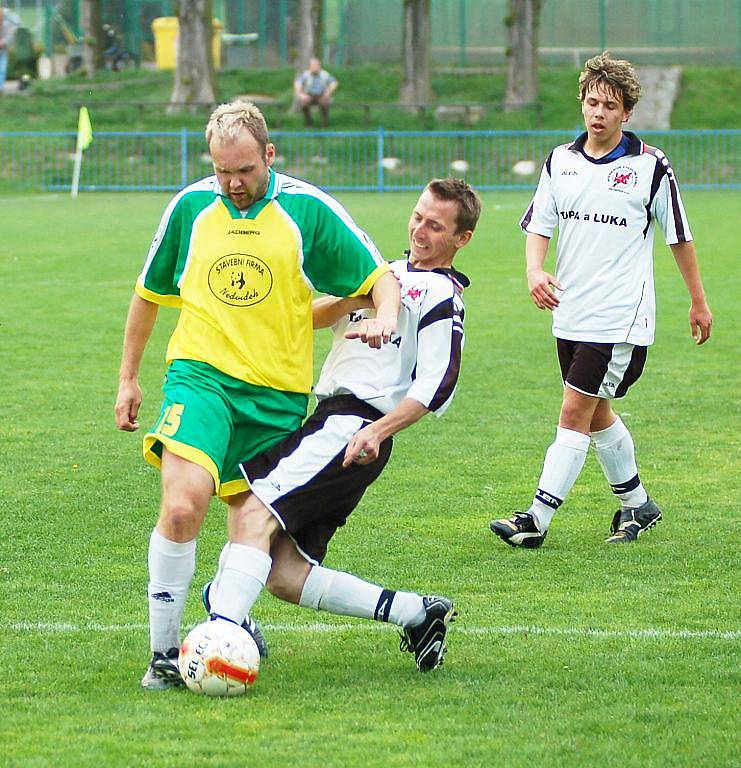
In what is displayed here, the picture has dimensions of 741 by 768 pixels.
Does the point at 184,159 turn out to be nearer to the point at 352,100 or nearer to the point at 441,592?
the point at 352,100

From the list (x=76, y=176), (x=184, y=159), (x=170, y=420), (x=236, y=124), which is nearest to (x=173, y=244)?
(x=236, y=124)

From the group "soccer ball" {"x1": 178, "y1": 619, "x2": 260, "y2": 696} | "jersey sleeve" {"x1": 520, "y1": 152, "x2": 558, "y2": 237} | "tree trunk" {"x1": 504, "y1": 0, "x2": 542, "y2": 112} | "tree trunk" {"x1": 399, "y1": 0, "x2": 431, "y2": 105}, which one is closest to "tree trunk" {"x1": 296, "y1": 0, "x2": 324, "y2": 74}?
"tree trunk" {"x1": 399, "y1": 0, "x2": 431, "y2": 105}

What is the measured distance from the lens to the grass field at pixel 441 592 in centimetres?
435

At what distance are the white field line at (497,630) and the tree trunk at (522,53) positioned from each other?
113 feet

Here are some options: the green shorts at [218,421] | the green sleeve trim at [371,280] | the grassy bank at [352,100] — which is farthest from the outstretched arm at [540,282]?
the grassy bank at [352,100]

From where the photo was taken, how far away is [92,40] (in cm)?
4597

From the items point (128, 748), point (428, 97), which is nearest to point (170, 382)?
point (128, 748)

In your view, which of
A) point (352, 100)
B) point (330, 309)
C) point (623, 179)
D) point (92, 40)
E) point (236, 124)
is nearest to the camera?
point (236, 124)

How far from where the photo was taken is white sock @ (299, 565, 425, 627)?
5.01 meters

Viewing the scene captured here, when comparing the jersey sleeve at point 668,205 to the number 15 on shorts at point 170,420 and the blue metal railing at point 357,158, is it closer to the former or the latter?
the number 15 on shorts at point 170,420

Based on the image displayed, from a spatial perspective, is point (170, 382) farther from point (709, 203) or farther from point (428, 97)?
point (428, 97)

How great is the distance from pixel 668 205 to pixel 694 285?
0.37m

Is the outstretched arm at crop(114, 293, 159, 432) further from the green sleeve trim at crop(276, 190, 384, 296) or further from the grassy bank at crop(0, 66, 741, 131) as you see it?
the grassy bank at crop(0, 66, 741, 131)

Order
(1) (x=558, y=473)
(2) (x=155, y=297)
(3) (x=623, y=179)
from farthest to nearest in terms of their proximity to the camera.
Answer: (1) (x=558, y=473), (3) (x=623, y=179), (2) (x=155, y=297)
